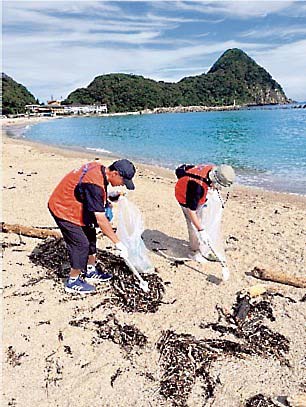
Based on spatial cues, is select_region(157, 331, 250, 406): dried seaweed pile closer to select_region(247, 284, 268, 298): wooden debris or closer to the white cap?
select_region(247, 284, 268, 298): wooden debris

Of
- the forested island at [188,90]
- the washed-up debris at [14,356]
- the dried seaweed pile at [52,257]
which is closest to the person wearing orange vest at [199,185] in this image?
the dried seaweed pile at [52,257]

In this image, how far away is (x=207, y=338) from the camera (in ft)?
12.2

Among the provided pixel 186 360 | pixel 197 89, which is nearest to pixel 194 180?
pixel 186 360

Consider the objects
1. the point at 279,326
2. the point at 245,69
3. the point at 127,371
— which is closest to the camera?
the point at 127,371

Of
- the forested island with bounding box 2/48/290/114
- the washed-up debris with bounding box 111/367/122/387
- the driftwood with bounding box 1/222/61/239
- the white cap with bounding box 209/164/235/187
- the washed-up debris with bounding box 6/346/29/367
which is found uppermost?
the forested island with bounding box 2/48/290/114

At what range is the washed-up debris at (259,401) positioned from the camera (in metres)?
2.95

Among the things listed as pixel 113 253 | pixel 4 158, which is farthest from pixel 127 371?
pixel 4 158

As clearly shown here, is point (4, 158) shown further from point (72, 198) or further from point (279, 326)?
point (279, 326)

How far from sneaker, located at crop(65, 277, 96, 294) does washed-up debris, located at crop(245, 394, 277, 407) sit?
6.88ft

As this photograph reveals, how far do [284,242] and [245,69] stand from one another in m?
186

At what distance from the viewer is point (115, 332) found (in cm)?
379

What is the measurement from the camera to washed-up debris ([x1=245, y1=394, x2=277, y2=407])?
9.67ft

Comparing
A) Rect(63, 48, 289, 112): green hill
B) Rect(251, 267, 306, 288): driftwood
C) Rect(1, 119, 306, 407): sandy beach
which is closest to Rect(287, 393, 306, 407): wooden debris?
Rect(1, 119, 306, 407): sandy beach

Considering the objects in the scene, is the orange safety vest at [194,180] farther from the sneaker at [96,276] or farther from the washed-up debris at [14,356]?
the washed-up debris at [14,356]
